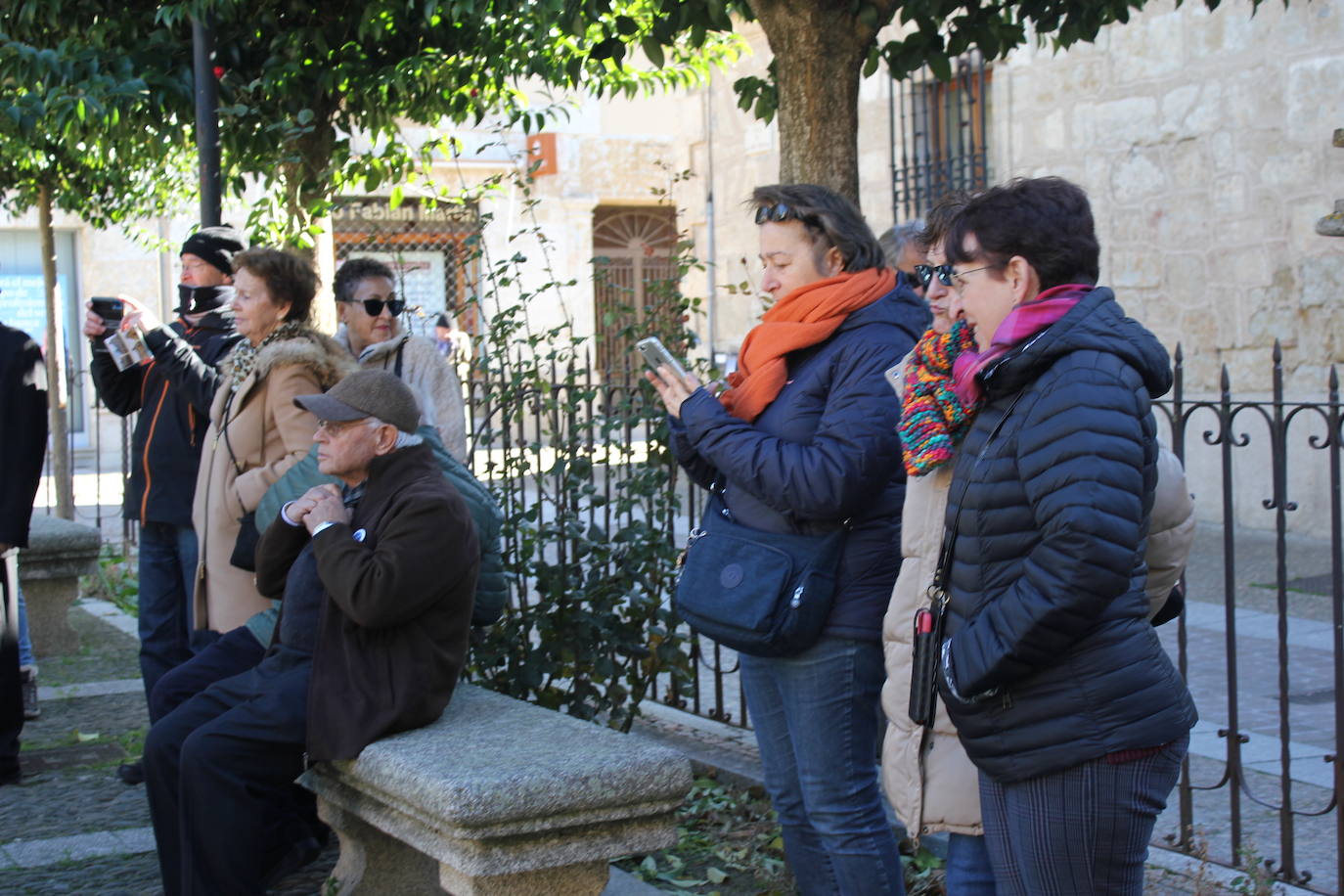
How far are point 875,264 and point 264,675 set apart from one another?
1.97 m

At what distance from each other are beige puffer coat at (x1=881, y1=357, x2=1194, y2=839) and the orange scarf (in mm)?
577

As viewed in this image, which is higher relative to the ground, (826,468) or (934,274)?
(934,274)

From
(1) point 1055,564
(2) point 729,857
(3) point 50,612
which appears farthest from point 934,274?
(3) point 50,612

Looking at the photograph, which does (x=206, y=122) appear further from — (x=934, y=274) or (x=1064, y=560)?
(x=1064, y=560)

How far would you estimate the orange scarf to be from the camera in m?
3.36

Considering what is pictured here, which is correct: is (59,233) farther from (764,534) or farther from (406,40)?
(764,534)

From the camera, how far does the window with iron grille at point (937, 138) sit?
1262 cm

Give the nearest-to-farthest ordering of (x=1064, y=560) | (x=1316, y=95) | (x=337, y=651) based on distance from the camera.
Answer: (x=1064, y=560) < (x=337, y=651) < (x=1316, y=95)

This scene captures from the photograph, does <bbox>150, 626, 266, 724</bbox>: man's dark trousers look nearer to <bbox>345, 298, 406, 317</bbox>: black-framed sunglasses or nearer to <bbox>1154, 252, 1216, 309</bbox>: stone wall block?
<bbox>345, 298, 406, 317</bbox>: black-framed sunglasses

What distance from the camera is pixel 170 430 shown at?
5.37m

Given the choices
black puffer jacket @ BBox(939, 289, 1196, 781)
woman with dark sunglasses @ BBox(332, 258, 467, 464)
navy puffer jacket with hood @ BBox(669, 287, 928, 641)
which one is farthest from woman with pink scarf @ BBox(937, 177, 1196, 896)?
woman with dark sunglasses @ BBox(332, 258, 467, 464)

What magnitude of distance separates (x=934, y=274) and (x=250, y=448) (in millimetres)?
2559

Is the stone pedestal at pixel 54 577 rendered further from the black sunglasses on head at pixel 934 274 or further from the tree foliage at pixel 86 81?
the black sunglasses on head at pixel 934 274

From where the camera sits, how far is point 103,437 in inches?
804
